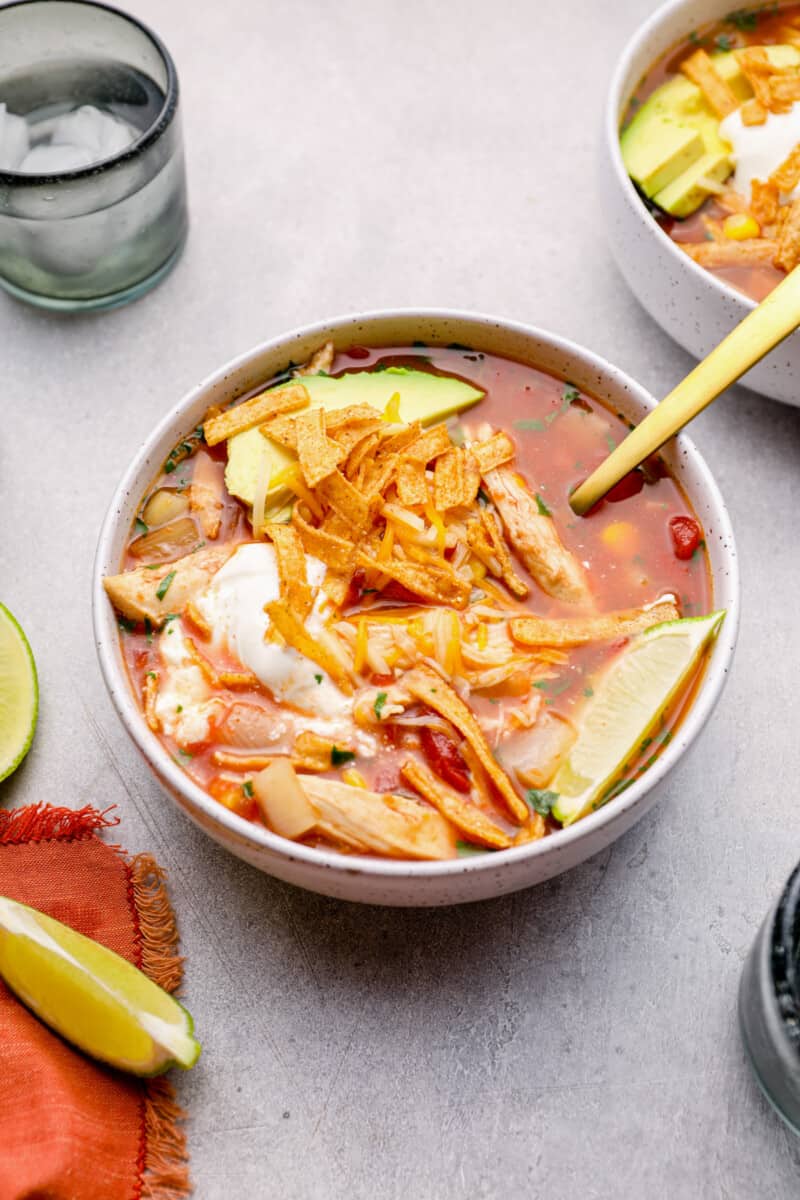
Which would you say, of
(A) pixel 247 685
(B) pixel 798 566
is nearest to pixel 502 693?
(A) pixel 247 685

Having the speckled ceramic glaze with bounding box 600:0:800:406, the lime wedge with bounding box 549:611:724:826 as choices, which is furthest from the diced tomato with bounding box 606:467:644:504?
the speckled ceramic glaze with bounding box 600:0:800:406

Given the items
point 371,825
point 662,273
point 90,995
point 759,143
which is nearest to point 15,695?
point 90,995

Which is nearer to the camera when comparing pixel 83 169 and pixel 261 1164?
pixel 261 1164

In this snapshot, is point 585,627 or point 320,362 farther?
point 320,362

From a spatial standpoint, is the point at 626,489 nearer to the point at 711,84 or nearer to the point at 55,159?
the point at 711,84

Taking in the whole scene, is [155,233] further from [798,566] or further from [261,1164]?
[261,1164]

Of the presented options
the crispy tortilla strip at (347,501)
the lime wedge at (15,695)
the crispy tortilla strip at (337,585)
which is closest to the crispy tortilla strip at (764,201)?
the crispy tortilla strip at (347,501)

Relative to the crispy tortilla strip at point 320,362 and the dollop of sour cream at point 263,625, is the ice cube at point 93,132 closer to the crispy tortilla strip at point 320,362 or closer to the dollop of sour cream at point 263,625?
the crispy tortilla strip at point 320,362

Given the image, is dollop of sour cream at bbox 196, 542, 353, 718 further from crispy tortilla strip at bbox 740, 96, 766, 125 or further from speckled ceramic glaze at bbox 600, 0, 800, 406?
crispy tortilla strip at bbox 740, 96, 766, 125
